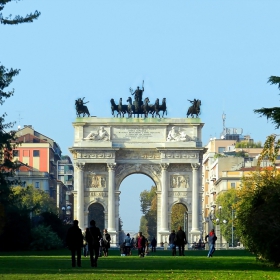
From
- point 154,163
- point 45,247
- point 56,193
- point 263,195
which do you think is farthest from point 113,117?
point 56,193

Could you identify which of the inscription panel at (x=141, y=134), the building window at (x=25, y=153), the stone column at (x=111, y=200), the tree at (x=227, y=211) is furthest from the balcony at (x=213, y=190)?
the inscription panel at (x=141, y=134)

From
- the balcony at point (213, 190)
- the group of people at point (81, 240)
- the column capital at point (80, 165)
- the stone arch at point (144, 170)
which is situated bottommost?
the group of people at point (81, 240)

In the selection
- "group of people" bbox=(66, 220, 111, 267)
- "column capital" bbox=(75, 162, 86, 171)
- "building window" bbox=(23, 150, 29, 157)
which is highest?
"building window" bbox=(23, 150, 29, 157)

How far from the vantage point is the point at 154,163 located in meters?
91.6

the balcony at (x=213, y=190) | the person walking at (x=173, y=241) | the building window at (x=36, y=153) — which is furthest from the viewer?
the building window at (x=36, y=153)

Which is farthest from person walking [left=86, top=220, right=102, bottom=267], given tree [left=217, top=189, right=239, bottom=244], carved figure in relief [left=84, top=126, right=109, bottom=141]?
tree [left=217, top=189, right=239, bottom=244]

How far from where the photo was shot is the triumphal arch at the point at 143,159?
9106 centimetres

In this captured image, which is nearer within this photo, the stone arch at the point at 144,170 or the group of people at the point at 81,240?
the group of people at the point at 81,240

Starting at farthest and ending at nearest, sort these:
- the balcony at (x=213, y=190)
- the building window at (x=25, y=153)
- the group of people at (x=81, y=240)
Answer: the building window at (x=25, y=153)
the balcony at (x=213, y=190)
the group of people at (x=81, y=240)

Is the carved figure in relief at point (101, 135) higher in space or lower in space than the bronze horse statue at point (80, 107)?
lower

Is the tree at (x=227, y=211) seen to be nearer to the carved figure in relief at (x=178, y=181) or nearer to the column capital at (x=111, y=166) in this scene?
the carved figure in relief at (x=178, y=181)

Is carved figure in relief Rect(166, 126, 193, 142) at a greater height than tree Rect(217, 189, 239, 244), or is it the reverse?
carved figure in relief Rect(166, 126, 193, 142)

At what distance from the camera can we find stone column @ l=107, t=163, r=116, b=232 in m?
91.6

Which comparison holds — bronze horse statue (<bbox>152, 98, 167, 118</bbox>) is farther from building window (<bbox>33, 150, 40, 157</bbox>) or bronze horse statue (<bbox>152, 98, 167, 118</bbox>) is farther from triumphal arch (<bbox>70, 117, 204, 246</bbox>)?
building window (<bbox>33, 150, 40, 157</bbox>)
